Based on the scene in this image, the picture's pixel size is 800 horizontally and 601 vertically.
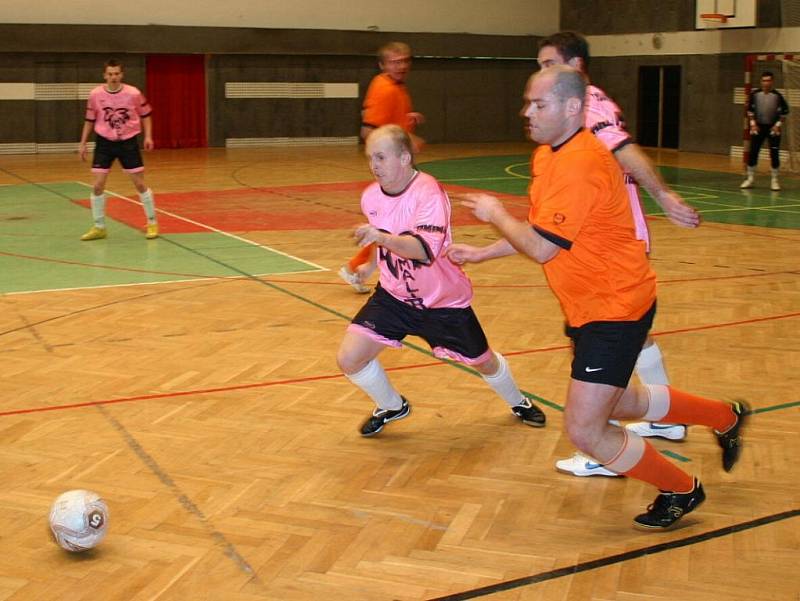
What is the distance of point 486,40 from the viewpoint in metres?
28.1

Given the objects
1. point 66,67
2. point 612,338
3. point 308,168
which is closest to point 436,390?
point 612,338

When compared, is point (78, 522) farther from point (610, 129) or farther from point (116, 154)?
point (116, 154)

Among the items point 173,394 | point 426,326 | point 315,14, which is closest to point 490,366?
point 426,326

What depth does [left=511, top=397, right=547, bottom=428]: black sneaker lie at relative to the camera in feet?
18.3

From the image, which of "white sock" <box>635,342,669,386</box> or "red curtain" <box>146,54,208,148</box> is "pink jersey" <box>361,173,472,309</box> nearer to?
"white sock" <box>635,342,669,386</box>

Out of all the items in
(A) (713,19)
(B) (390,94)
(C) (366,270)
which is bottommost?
(C) (366,270)

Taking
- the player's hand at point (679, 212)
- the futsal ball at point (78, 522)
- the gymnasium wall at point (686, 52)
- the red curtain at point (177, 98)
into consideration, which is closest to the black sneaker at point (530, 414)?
the player's hand at point (679, 212)

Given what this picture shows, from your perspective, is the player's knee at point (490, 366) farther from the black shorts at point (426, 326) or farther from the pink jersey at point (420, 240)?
the pink jersey at point (420, 240)

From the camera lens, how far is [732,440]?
4.74m

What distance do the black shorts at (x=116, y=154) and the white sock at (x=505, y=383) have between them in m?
7.29

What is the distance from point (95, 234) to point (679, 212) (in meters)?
8.89

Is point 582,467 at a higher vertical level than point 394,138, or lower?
lower

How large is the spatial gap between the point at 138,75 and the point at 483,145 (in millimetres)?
9173

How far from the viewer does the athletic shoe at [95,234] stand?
11961mm
